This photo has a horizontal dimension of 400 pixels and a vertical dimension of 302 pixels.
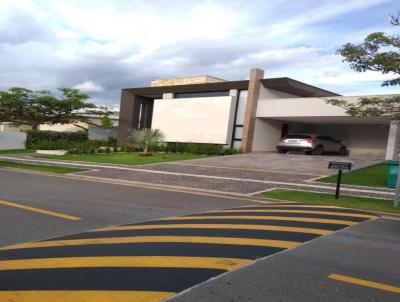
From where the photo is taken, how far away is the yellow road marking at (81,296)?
4.26 metres

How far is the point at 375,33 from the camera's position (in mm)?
12656

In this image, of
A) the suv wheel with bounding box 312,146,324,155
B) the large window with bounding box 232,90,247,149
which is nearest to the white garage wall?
the suv wheel with bounding box 312,146,324,155

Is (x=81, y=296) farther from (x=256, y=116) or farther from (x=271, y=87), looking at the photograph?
(x=271, y=87)

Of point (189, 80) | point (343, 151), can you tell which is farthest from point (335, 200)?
point (189, 80)

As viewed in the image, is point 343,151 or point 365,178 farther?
point 343,151

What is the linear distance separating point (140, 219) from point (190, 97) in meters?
25.5

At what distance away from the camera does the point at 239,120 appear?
30.2 metres

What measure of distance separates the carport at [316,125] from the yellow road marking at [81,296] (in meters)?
22.6

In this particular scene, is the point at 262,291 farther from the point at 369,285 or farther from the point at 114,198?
the point at 114,198

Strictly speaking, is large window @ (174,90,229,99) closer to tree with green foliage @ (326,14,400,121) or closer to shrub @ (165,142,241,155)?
shrub @ (165,142,241,155)

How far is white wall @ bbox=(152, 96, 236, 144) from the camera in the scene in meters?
30.4

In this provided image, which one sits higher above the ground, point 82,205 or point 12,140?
point 12,140

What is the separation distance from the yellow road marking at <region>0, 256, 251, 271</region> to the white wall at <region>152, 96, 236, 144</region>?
24747 millimetres

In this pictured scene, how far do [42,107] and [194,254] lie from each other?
1662 inches
